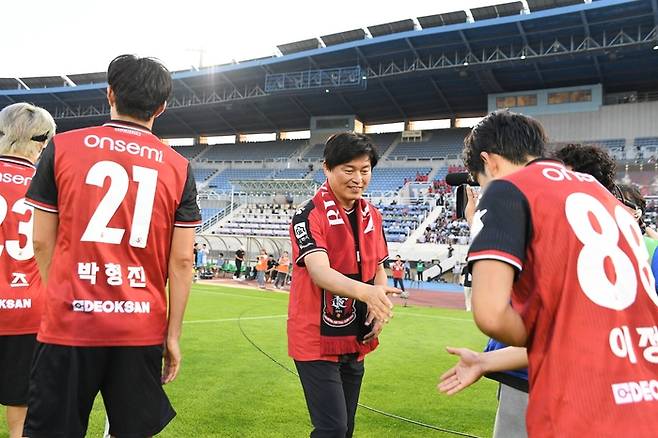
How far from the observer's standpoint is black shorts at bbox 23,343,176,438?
6.66 feet

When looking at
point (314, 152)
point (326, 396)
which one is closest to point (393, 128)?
point (314, 152)

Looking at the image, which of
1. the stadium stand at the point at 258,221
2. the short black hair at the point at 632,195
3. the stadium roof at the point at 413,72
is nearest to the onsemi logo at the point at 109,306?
the short black hair at the point at 632,195

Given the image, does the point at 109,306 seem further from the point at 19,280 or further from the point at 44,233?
the point at 19,280

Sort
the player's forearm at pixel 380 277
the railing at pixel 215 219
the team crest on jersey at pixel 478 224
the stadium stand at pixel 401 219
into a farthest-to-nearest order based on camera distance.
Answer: the railing at pixel 215 219 < the stadium stand at pixel 401 219 < the player's forearm at pixel 380 277 < the team crest on jersey at pixel 478 224

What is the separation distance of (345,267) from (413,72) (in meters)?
31.3

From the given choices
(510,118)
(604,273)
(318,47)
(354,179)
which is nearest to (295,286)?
(354,179)

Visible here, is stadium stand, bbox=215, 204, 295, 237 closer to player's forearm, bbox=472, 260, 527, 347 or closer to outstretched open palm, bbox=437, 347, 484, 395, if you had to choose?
outstretched open palm, bbox=437, 347, 484, 395

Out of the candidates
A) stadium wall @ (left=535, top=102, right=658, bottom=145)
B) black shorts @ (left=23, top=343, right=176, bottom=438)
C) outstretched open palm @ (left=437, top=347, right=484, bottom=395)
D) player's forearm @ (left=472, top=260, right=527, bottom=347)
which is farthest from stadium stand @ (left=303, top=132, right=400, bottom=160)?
player's forearm @ (left=472, top=260, right=527, bottom=347)

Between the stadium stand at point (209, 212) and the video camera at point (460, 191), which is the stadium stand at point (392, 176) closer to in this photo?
the stadium stand at point (209, 212)

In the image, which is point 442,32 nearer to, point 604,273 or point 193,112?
point 193,112

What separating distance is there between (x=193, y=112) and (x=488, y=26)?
27221 mm

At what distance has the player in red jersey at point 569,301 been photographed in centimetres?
138

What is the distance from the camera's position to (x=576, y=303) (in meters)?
1.43

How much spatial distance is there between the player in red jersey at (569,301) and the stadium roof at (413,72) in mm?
29991
